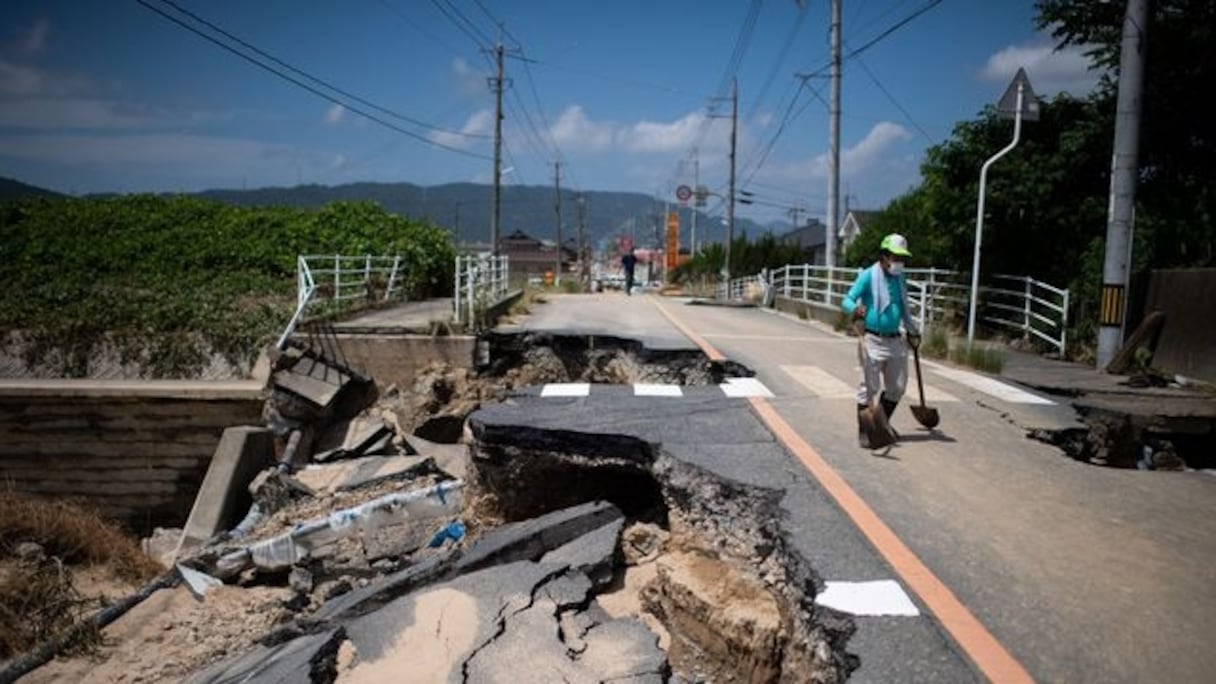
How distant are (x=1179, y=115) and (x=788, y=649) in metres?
13.5

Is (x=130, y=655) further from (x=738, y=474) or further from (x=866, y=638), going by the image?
(x=866, y=638)

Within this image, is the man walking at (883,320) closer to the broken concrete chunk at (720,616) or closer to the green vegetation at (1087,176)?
the broken concrete chunk at (720,616)

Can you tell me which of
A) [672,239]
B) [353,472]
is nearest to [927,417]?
[353,472]

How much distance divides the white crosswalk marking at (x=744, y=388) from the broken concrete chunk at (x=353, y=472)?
13.2 ft

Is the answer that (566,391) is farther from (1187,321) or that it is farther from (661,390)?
(1187,321)

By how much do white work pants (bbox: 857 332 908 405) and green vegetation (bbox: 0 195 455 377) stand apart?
11.4m

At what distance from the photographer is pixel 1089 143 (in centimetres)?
1337

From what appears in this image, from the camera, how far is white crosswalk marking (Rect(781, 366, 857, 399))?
8461mm

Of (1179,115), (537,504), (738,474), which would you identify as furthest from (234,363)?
(1179,115)

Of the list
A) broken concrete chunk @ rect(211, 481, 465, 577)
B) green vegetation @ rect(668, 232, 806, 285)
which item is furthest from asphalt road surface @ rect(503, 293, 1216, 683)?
green vegetation @ rect(668, 232, 806, 285)

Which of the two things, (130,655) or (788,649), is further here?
(130,655)

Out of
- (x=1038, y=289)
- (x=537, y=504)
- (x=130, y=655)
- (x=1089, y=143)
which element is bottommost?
(x=130, y=655)

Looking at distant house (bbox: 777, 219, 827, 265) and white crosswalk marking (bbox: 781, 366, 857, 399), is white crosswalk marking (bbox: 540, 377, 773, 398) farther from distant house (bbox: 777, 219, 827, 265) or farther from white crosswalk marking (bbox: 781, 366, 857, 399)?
distant house (bbox: 777, 219, 827, 265)

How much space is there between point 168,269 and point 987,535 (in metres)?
27.2
